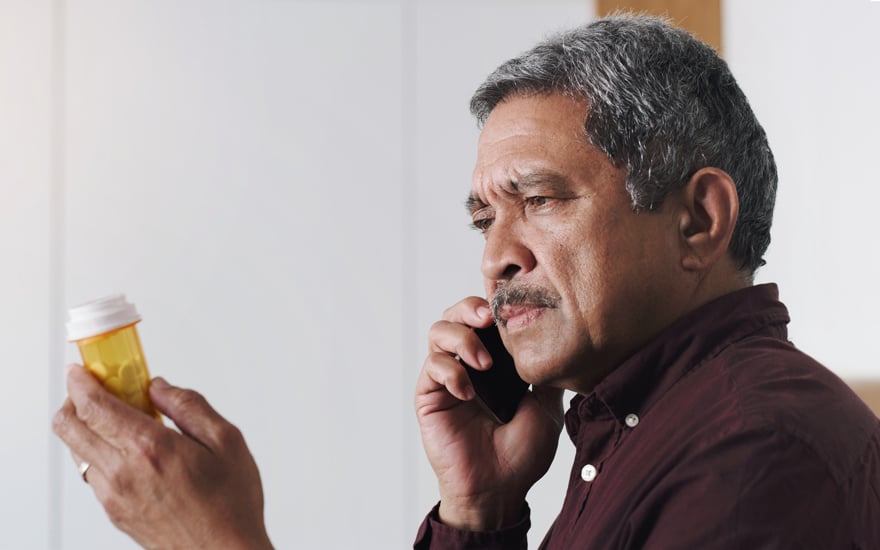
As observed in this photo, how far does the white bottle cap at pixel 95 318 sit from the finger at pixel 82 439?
80 millimetres

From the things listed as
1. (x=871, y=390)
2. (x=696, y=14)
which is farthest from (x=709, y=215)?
(x=696, y=14)

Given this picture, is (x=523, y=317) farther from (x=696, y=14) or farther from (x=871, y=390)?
(x=696, y=14)

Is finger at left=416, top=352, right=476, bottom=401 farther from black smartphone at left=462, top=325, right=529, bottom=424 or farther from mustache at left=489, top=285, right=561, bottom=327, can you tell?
mustache at left=489, top=285, right=561, bottom=327

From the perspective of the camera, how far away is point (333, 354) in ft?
10.5

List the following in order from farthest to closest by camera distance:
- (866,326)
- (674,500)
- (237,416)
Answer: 1. (237,416)
2. (866,326)
3. (674,500)

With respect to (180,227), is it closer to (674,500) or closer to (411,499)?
(411,499)

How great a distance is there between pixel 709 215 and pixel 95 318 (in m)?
0.70

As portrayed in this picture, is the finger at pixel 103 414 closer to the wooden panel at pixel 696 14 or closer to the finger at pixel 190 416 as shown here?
the finger at pixel 190 416

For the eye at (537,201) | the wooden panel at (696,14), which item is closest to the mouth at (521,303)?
the eye at (537,201)

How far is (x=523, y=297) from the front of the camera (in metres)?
1.15

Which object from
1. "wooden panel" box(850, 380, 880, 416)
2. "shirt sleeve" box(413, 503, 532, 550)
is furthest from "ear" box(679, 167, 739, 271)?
"wooden panel" box(850, 380, 880, 416)

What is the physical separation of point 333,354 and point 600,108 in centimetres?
221

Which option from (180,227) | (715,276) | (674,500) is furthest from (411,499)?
(674,500)

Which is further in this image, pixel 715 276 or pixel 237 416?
pixel 237 416
